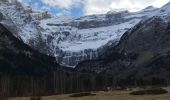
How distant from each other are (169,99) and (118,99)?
13.6 meters

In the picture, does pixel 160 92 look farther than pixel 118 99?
Yes

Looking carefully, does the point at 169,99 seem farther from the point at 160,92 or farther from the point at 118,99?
the point at 160,92

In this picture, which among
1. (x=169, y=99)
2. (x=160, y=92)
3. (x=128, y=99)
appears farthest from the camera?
(x=160, y=92)

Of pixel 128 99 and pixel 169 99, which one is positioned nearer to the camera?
pixel 169 99

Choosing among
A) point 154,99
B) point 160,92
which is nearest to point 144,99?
point 154,99

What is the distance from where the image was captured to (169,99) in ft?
307

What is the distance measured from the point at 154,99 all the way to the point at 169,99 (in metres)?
3.41

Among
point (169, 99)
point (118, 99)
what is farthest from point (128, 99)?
point (169, 99)

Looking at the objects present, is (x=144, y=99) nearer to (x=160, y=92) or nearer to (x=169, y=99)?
(x=169, y=99)

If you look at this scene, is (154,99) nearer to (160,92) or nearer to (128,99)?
(128,99)

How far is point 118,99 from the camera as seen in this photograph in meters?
103

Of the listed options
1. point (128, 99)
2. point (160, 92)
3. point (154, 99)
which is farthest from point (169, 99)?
point (160, 92)

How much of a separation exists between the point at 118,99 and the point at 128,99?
2987 mm

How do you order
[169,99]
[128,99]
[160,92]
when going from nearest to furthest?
[169,99]
[128,99]
[160,92]
